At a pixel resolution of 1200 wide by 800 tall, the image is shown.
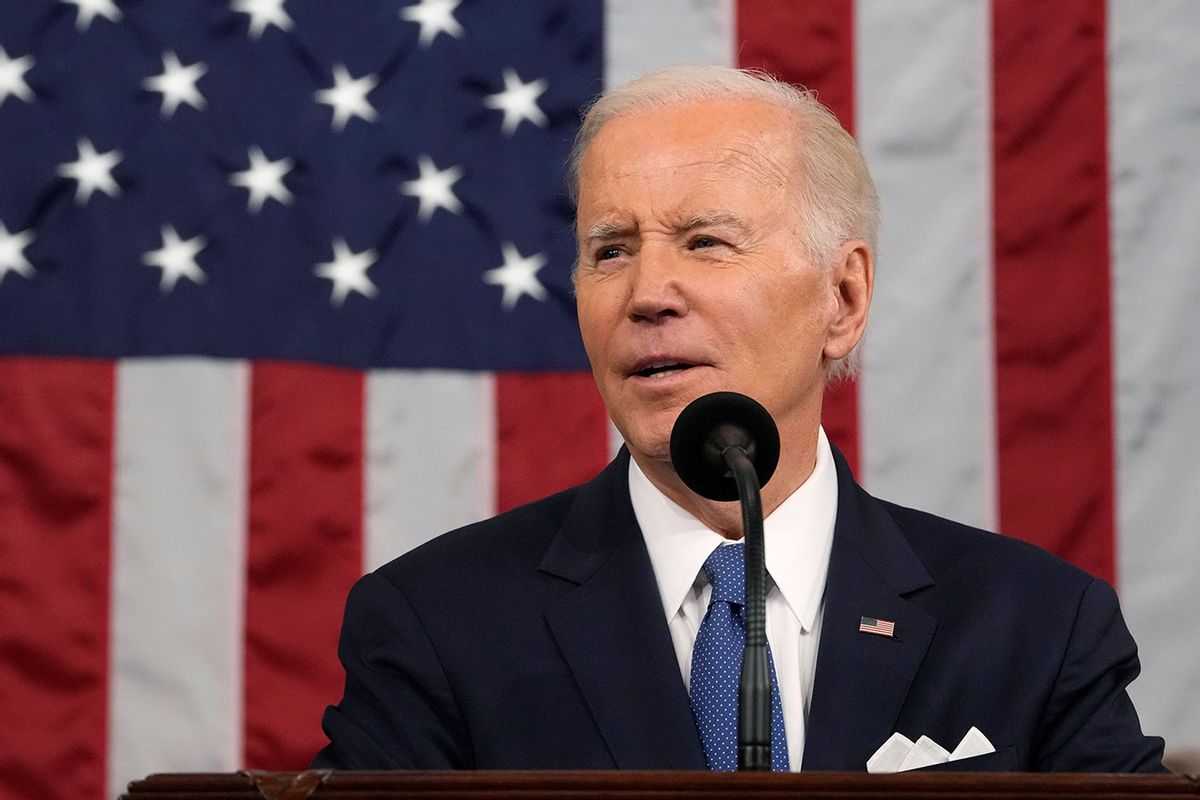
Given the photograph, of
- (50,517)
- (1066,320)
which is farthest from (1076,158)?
(50,517)

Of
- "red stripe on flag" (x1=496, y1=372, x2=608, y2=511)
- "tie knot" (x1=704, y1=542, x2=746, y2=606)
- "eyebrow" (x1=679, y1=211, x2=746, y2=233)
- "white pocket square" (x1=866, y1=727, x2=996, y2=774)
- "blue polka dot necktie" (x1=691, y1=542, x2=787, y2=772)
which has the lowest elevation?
"white pocket square" (x1=866, y1=727, x2=996, y2=774)

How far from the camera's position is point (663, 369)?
1.88 meters

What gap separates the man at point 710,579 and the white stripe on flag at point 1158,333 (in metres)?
1.14

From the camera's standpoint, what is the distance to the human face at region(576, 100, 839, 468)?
188 centimetres

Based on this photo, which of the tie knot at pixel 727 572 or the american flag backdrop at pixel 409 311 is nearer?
the tie knot at pixel 727 572

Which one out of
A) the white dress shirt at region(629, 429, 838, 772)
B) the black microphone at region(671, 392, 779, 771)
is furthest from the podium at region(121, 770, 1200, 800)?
the white dress shirt at region(629, 429, 838, 772)

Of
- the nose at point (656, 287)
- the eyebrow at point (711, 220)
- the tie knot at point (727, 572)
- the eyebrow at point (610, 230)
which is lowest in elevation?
the tie knot at point (727, 572)

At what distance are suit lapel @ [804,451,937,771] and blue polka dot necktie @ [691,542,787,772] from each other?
5cm

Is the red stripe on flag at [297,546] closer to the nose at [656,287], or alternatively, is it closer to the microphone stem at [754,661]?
the nose at [656,287]

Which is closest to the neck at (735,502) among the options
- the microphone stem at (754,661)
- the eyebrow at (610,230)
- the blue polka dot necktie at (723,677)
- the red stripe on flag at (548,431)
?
the blue polka dot necktie at (723,677)

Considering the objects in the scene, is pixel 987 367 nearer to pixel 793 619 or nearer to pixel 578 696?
pixel 793 619

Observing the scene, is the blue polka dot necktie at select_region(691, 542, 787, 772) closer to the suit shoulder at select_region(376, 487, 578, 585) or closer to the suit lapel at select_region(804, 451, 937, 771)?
the suit lapel at select_region(804, 451, 937, 771)

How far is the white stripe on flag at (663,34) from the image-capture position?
3131mm

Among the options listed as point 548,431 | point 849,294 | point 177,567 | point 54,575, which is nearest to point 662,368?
point 849,294
